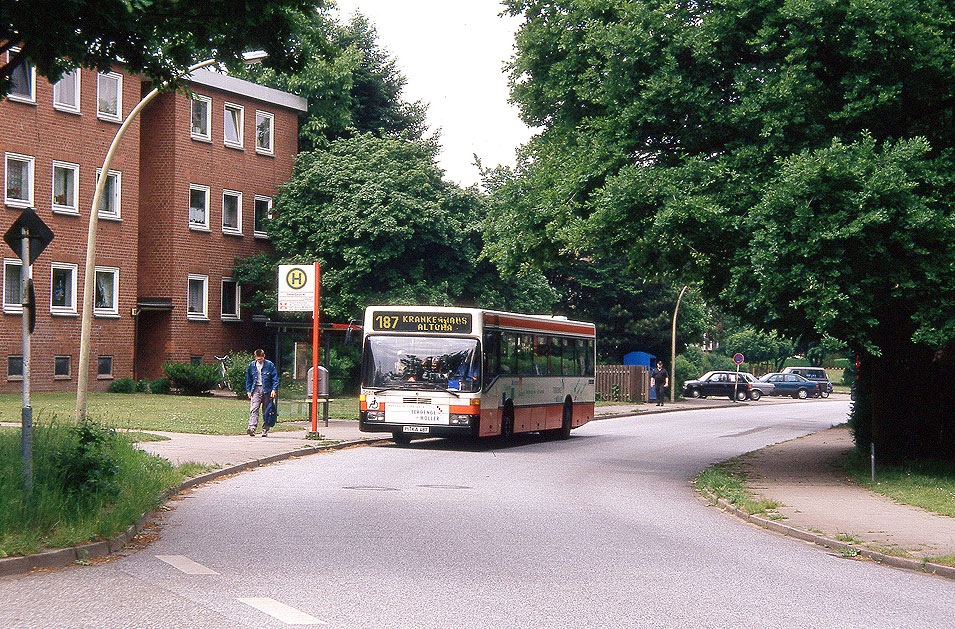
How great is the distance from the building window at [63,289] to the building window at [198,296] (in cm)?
521

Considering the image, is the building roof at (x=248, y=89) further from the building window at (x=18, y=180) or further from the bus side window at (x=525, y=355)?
the bus side window at (x=525, y=355)

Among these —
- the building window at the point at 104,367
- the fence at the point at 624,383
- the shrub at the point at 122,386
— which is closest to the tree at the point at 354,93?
the building window at the point at 104,367

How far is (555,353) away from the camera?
2589 centimetres

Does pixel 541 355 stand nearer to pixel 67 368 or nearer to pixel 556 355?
pixel 556 355

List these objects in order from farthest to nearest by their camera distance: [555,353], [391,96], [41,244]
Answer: [391,96] < [555,353] < [41,244]

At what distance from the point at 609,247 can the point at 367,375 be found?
656 centimetres

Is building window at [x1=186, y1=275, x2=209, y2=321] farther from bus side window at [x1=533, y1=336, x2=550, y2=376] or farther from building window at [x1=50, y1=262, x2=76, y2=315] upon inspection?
bus side window at [x1=533, y1=336, x2=550, y2=376]

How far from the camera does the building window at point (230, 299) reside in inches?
1725

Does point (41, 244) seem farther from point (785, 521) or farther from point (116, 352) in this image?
point (116, 352)

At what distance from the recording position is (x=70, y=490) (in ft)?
32.6

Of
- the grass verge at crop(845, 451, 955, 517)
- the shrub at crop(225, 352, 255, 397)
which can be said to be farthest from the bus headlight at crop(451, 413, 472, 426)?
the shrub at crop(225, 352, 255, 397)

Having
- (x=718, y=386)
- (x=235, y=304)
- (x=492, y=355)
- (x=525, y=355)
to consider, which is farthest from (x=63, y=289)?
(x=718, y=386)

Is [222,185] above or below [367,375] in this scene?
above

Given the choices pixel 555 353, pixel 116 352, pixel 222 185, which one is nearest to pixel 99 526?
pixel 555 353
